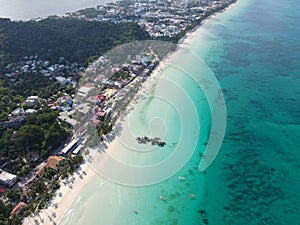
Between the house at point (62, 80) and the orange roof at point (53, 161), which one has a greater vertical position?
the orange roof at point (53, 161)

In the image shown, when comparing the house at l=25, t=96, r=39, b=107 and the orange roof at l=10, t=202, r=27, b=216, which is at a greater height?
the orange roof at l=10, t=202, r=27, b=216

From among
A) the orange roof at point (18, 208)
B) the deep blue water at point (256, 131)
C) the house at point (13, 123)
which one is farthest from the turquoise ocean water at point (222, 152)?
the house at point (13, 123)

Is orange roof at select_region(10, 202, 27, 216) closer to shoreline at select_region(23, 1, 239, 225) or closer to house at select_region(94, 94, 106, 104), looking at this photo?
shoreline at select_region(23, 1, 239, 225)

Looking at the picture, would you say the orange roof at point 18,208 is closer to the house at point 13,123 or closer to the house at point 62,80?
the house at point 13,123

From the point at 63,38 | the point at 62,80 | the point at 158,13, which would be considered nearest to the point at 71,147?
the point at 62,80

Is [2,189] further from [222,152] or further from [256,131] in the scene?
[256,131]

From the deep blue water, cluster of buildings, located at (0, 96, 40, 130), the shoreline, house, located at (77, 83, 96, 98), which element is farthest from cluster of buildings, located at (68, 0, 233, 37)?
the shoreline

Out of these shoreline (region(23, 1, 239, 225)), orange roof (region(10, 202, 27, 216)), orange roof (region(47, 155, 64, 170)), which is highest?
orange roof (region(10, 202, 27, 216))
